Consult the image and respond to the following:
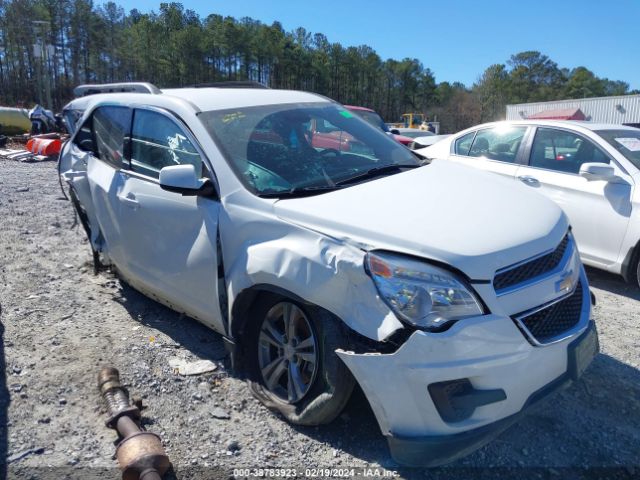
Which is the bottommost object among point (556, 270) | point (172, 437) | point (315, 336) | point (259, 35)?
point (172, 437)

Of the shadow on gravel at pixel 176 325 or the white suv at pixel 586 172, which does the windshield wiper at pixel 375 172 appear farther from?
the white suv at pixel 586 172

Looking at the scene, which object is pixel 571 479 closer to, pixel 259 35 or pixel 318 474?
pixel 318 474

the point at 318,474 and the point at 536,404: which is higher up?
the point at 536,404

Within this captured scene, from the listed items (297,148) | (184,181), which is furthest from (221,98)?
(184,181)

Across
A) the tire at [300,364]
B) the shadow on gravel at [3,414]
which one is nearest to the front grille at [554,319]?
the tire at [300,364]

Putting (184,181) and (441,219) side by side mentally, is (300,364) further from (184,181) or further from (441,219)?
(184,181)

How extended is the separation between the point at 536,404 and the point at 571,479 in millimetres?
470

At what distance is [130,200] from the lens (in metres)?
3.76


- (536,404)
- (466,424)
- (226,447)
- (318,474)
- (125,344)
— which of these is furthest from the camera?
(125,344)

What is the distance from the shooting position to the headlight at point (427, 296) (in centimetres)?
216

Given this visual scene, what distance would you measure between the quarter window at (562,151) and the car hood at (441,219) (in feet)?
9.21

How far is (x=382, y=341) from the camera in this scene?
2180 millimetres

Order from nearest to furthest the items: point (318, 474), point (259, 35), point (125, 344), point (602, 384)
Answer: point (318, 474)
point (602, 384)
point (125, 344)
point (259, 35)

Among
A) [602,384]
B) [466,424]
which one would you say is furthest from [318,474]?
[602,384]
